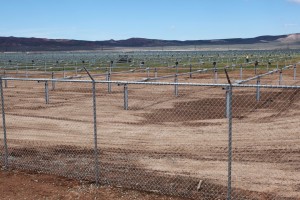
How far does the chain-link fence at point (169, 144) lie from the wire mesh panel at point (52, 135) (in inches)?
0.9

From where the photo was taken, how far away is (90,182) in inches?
309

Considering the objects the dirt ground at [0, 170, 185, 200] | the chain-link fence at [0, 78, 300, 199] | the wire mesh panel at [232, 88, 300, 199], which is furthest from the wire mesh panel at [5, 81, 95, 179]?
the wire mesh panel at [232, 88, 300, 199]

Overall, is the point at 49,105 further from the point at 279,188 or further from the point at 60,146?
the point at 279,188

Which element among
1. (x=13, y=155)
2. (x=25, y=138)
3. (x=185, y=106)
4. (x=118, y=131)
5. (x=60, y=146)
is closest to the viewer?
(x=13, y=155)

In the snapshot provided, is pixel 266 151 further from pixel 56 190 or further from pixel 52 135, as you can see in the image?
pixel 52 135

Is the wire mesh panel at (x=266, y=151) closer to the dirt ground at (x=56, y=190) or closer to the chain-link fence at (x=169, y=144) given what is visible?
the chain-link fence at (x=169, y=144)

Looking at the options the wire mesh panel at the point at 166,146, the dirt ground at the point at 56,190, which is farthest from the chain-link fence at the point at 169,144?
the dirt ground at the point at 56,190

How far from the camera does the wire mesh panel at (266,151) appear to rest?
24.0ft

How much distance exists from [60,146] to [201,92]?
40.8 feet

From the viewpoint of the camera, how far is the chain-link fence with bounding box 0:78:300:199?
25.1ft

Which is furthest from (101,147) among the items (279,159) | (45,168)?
(279,159)

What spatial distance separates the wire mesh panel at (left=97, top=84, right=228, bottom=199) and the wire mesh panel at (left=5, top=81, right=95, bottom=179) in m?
0.48

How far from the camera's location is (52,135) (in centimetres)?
1199

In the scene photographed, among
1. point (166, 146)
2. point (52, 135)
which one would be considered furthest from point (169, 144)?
point (52, 135)
